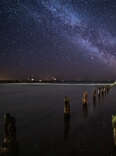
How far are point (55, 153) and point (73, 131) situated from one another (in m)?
3.23

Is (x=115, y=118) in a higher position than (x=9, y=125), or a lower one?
higher

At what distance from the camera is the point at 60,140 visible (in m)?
8.30

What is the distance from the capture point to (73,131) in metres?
9.80

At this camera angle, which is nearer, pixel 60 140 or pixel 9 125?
pixel 9 125

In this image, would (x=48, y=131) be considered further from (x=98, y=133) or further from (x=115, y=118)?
(x=115, y=118)

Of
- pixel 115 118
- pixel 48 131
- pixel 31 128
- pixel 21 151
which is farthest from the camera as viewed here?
pixel 31 128

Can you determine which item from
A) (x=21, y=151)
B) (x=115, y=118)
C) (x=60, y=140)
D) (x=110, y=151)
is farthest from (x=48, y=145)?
(x=115, y=118)

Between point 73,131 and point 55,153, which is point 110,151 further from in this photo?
point 73,131

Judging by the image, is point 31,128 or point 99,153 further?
point 31,128

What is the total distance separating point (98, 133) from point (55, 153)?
3.64m

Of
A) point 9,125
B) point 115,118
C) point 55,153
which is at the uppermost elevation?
point 115,118

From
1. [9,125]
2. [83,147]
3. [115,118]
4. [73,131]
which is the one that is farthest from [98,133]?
[9,125]

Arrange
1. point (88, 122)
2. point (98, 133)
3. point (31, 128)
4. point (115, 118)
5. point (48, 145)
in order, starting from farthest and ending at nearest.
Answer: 1. point (88, 122)
2. point (31, 128)
3. point (98, 133)
4. point (48, 145)
5. point (115, 118)

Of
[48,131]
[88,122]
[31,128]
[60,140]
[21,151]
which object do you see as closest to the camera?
[21,151]
